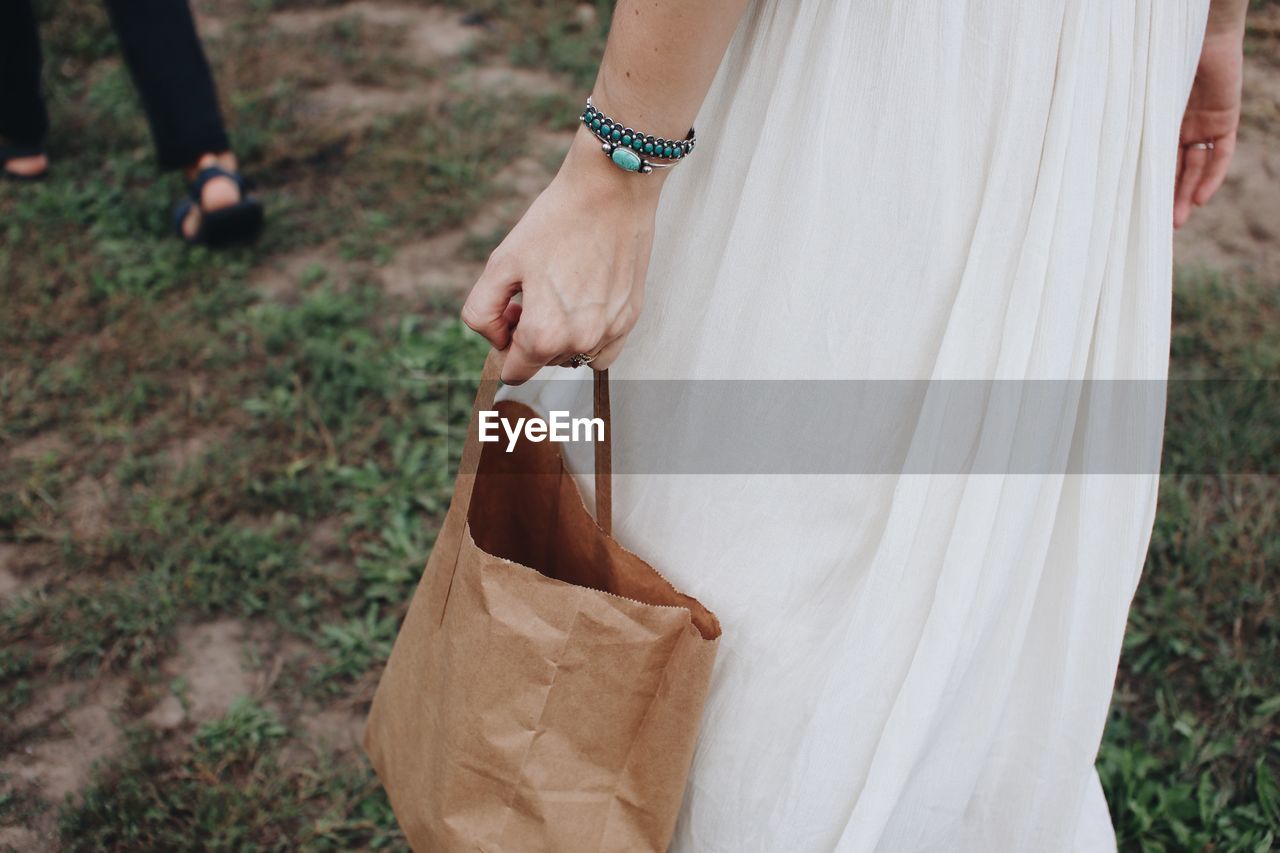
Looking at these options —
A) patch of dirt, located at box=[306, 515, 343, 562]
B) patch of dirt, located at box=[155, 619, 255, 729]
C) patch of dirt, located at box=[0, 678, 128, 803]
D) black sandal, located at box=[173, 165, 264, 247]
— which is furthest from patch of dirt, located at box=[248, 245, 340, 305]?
patch of dirt, located at box=[0, 678, 128, 803]

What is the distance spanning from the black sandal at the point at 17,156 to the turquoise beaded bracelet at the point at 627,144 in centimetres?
298

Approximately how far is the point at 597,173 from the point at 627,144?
0.04m

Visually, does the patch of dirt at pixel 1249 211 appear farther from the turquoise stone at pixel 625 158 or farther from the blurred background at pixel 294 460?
the turquoise stone at pixel 625 158

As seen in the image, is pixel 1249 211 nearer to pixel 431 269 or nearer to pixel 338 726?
pixel 431 269

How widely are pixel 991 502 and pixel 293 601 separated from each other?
5.05 ft

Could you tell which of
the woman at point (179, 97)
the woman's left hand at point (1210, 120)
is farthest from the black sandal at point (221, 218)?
the woman's left hand at point (1210, 120)

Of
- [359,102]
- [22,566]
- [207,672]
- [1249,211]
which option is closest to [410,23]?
[359,102]

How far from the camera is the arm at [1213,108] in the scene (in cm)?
138

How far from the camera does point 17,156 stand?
3311 mm

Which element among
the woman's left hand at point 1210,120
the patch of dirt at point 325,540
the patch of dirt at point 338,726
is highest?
the woman's left hand at point 1210,120

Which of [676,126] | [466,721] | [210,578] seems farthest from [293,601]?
[676,126]

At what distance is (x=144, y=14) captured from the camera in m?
2.88

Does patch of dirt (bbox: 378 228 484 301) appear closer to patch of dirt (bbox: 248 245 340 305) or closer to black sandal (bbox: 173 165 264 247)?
patch of dirt (bbox: 248 245 340 305)
